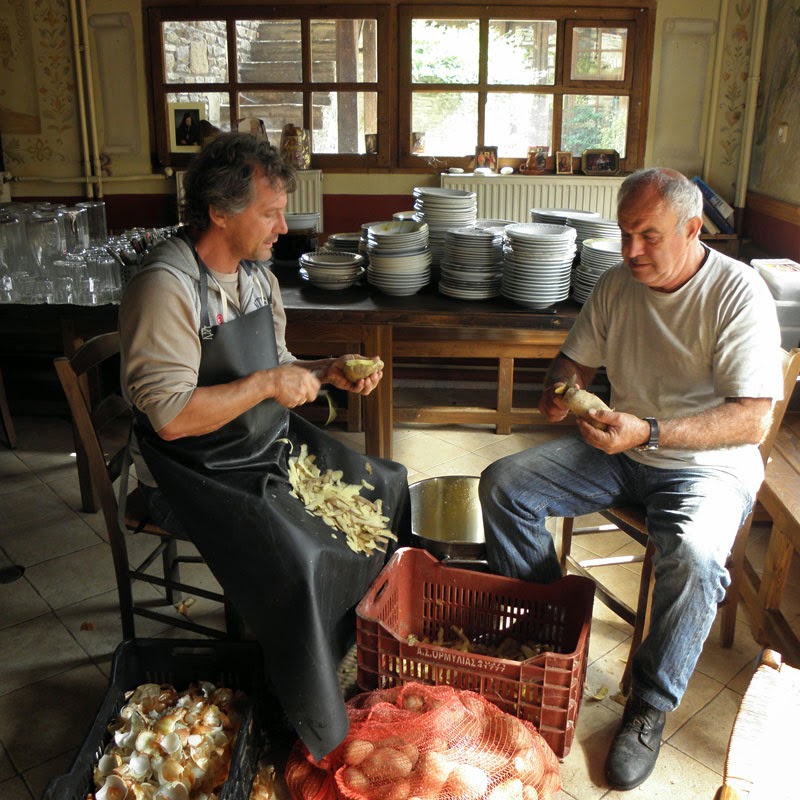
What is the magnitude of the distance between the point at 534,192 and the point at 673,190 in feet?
10.6

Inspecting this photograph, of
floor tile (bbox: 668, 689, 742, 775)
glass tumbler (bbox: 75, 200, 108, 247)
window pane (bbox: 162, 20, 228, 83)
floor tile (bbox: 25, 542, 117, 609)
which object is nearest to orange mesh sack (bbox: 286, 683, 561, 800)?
floor tile (bbox: 668, 689, 742, 775)

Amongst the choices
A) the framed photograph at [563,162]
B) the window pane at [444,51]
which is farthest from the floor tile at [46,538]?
the framed photograph at [563,162]

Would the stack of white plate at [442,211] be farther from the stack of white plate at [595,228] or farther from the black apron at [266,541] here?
the black apron at [266,541]

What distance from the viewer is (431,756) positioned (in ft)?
6.39

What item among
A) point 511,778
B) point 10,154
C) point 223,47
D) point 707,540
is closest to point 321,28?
point 223,47

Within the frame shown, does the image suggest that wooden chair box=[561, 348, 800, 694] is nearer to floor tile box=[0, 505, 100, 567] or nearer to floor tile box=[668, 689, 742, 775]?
floor tile box=[668, 689, 742, 775]

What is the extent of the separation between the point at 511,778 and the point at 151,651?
105 cm

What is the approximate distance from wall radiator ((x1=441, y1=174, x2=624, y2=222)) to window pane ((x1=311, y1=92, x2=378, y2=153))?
0.66 m

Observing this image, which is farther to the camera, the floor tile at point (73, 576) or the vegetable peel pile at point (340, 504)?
the floor tile at point (73, 576)

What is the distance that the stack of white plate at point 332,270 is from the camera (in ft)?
11.7

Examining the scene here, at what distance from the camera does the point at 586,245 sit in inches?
134

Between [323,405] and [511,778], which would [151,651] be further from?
→ [323,405]

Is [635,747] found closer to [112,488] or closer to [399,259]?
[112,488]

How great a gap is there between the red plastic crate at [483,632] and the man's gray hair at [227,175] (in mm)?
1125
